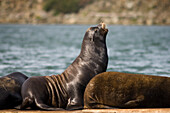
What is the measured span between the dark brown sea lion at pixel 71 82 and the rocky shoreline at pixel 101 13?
134 metres

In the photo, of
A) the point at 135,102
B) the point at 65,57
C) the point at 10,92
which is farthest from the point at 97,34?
the point at 65,57

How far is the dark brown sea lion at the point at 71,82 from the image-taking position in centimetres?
618

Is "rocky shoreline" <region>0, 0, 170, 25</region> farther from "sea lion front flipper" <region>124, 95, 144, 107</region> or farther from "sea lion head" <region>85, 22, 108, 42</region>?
"sea lion front flipper" <region>124, 95, 144, 107</region>

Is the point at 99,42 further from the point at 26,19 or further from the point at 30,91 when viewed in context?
the point at 26,19

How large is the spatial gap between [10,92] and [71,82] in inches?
45.4

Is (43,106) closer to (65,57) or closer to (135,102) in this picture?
(135,102)

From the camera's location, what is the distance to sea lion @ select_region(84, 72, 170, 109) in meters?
5.75

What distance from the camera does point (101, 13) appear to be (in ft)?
490

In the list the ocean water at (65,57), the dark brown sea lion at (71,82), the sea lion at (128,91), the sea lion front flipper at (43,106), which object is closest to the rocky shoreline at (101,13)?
the ocean water at (65,57)

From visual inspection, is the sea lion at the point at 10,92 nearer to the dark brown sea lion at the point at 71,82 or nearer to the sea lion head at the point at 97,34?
the dark brown sea lion at the point at 71,82

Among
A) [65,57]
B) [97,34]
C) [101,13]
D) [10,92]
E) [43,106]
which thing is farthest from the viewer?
[101,13]

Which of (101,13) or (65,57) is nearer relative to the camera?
(65,57)

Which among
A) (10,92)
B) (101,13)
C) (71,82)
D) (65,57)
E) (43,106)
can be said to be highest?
(71,82)

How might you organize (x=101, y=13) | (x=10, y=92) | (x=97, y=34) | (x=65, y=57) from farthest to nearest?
(x=101, y=13)
(x=65, y=57)
(x=97, y=34)
(x=10, y=92)
